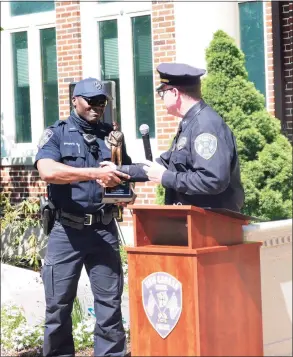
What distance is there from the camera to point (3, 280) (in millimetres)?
9250

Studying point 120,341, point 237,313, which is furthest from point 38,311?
point 237,313

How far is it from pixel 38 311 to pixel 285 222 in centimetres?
362

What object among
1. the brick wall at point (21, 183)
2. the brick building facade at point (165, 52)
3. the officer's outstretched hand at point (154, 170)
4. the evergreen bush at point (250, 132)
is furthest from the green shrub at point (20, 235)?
the officer's outstretched hand at point (154, 170)

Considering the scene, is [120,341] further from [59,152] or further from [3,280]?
[3,280]

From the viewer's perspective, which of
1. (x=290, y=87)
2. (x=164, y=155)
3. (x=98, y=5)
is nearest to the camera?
(x=164, y=155)

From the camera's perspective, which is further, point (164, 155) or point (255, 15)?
point (255, 15)

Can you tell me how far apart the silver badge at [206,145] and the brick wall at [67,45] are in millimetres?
7663

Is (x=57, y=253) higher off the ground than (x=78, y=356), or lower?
higher

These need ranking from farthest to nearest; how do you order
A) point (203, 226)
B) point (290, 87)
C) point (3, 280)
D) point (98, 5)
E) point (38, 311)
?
point (98, 5)
point (290, 87)
point (3, 280)
point (38, 311)
point (203, 226)

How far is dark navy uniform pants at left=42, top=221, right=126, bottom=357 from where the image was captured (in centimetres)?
567

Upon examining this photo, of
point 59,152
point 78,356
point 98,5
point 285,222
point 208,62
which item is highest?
point 98,5

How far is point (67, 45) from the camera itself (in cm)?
1212

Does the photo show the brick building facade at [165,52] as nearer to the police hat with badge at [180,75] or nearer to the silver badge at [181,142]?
the police hat with badge at [180,75]

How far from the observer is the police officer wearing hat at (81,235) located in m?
5.68
